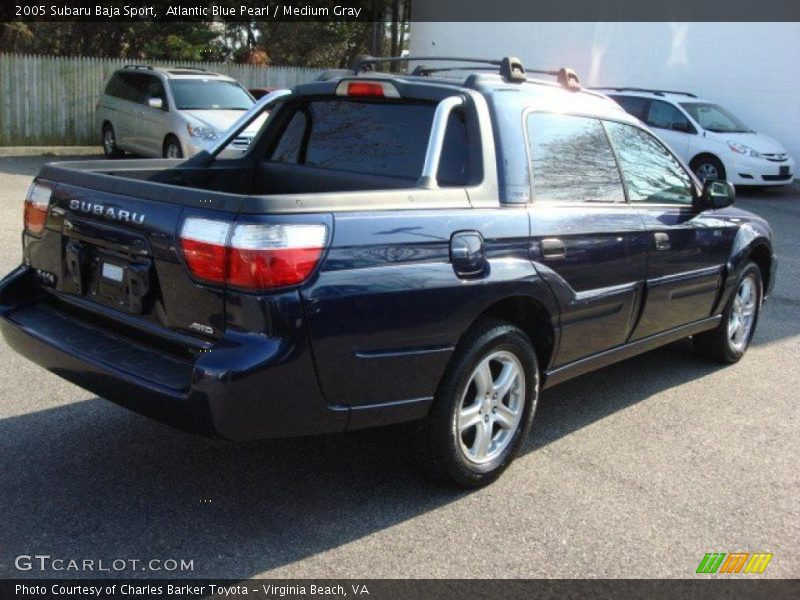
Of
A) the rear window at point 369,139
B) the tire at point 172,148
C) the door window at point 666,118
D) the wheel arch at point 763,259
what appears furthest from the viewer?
the door window at point 666,118

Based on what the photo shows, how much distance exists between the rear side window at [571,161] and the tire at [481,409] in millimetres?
757

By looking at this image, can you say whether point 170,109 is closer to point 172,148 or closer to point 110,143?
point 172,148

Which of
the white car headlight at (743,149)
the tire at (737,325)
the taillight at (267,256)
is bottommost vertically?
the tire at (737,325)

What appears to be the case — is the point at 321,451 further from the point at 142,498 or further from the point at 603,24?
the point at 603,24

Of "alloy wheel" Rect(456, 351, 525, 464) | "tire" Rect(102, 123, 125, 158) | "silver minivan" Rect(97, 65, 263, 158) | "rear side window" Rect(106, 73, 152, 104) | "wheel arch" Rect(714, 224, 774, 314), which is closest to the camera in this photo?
"alloy wheel" Rect(456, 351, 525, 464)

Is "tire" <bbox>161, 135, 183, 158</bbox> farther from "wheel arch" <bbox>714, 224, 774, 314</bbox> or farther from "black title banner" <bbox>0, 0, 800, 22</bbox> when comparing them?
"black title banner" <bbox>0, 0, 800, 22</bbox>

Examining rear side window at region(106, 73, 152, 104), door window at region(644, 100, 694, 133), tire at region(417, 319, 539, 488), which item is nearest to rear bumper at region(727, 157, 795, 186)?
door window at region(644, 100, 694, 133)

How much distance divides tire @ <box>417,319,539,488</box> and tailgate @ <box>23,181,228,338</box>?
1068 millimetres

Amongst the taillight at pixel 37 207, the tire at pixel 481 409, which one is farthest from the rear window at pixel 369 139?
the taillight at pixel 37 207

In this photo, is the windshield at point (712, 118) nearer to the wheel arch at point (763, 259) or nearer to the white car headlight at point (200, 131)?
the white car headlight at point (200, 131)

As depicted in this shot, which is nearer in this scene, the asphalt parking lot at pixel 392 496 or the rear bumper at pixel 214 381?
the rear bumper at pixel 214 381

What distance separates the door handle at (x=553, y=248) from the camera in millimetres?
4125

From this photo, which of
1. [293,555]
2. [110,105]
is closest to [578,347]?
[293,555]

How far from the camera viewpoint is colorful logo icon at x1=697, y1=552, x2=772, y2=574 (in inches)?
138
